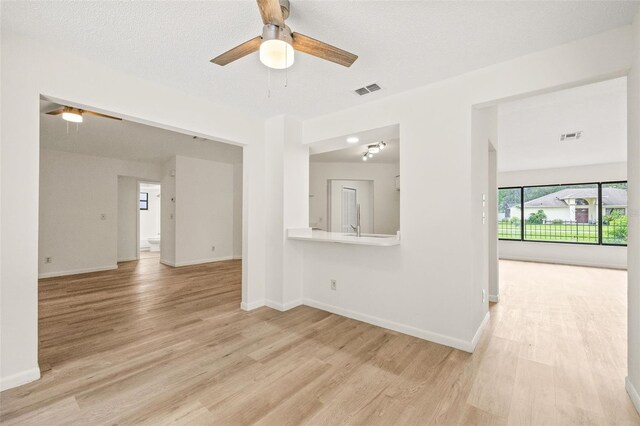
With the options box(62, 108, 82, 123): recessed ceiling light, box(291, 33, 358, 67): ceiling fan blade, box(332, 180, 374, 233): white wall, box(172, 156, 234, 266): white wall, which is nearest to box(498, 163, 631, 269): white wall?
box(332, 180, 374, 233): white wall

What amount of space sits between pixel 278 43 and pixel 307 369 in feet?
7.55

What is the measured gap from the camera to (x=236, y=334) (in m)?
2.88

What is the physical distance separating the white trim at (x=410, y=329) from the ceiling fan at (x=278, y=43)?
8.23 ft

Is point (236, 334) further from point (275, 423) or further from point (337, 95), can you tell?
point (337, 95)

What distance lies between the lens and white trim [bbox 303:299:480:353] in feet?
8.35

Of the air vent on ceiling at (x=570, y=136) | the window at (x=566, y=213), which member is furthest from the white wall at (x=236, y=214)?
the window at (x=566, y=213)

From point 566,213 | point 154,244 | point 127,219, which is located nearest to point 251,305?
point 127,219

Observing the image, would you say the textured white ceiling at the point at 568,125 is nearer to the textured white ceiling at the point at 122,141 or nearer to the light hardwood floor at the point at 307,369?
the light hardwood floor at the point at 307,369

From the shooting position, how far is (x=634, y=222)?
1834 millimetres

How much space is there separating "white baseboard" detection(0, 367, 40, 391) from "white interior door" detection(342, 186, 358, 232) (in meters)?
6.13

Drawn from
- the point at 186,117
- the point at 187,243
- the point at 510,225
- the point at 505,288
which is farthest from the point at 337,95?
the point at 510,225

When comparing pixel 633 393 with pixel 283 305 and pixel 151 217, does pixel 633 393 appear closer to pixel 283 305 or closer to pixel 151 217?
pixel 283 305

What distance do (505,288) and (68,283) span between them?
769 centimetres

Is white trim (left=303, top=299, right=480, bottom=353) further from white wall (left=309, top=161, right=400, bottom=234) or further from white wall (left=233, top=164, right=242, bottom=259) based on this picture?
white wall (left=233, top=164, right=242, bottom=259)
